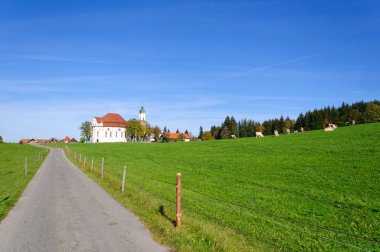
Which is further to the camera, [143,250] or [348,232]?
[348,232]

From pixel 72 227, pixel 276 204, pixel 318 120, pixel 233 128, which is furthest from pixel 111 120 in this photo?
pixel 72 227

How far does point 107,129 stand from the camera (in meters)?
166

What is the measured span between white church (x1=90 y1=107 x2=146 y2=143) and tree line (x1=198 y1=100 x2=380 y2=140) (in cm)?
4517

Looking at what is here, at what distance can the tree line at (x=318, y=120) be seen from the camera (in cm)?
11912

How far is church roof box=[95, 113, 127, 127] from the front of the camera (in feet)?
548

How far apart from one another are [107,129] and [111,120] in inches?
221

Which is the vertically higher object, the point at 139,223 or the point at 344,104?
the point at 344,104

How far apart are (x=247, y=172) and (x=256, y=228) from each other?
1518 centimetres

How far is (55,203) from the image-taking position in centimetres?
1662

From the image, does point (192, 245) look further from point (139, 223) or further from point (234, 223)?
point (234, 223)

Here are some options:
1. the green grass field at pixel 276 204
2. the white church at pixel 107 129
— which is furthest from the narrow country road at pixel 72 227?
the white church at pixel 107 129

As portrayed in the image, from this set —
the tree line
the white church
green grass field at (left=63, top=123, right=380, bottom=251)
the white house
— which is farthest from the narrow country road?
the white house

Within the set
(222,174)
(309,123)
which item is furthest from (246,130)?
(222,174)

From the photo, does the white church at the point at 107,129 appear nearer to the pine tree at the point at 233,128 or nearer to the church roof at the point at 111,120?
the church roof at the point at 111,120
